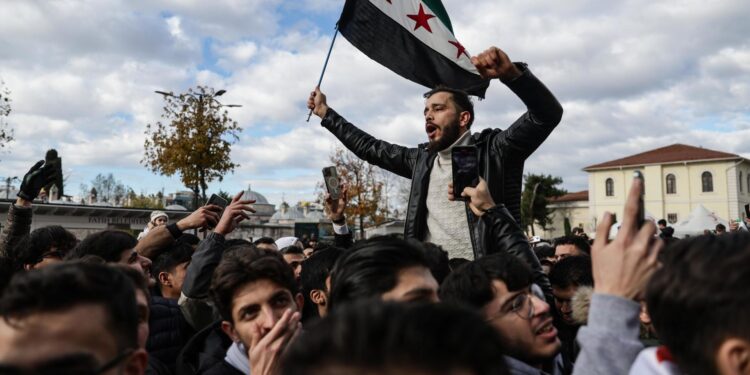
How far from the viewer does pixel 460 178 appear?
3.70 metres

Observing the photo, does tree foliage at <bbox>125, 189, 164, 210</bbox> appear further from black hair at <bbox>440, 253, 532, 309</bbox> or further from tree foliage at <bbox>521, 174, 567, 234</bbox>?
black hair at <bbox>440, 253, 532, 309</bbox>

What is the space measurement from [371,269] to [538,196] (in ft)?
242

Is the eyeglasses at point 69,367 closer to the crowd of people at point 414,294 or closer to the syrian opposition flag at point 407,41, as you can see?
the crowd of people at point 414,294

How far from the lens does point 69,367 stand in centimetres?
154

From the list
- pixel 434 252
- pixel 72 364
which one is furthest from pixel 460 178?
pixel 72 364

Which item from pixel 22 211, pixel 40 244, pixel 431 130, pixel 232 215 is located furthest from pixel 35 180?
pixel 431 130

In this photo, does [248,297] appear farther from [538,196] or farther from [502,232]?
[538,196]

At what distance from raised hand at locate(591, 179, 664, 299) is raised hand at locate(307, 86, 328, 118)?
415cm

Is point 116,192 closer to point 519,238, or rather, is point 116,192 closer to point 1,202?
point 1,202

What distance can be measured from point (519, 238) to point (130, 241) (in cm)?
247

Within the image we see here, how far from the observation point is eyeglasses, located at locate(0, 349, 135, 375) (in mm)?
1480

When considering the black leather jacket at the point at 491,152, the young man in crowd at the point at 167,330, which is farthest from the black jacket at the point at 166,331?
the black leather jacket at the point at 491,152

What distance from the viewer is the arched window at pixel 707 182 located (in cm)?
7050

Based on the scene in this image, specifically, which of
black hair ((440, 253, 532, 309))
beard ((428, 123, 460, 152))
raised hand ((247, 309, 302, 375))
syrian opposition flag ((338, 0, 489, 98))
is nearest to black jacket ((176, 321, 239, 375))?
raised hand ((247, 309, 302, 375))
